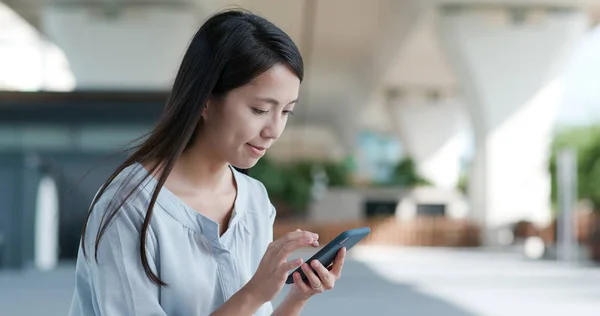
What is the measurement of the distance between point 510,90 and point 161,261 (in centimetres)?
2395

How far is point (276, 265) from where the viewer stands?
186 cm

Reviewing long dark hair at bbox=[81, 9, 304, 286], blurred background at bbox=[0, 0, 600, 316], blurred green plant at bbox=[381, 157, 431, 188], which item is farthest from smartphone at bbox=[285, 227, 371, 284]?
blurred green plant at bbox=[381, 157, 431, 188]

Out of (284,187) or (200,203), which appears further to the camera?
(284,187)

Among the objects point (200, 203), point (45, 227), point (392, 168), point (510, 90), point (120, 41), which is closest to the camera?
point (200, 203)

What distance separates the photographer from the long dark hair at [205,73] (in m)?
1.97

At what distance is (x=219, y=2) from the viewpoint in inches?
993

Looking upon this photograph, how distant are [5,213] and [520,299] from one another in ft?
38.1

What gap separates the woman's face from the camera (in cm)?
200

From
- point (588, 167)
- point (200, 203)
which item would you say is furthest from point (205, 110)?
point (588, 167)

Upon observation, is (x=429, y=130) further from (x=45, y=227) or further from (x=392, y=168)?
(x=45, y=227)

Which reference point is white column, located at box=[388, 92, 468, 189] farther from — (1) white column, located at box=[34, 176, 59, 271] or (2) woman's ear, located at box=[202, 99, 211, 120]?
(2) woman's ear, located at box=[202, 99, 211, 120]

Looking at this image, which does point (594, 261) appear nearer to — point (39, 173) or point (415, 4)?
point (415, 4)

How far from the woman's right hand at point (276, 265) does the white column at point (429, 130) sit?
40.0 m

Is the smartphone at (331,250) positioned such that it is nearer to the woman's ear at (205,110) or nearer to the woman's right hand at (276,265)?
the woman's right hand at (276,265)
